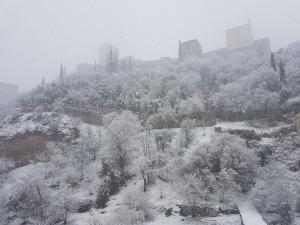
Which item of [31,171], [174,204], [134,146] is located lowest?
[174,204]

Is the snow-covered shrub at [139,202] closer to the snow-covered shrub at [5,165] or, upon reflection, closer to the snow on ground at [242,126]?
the snow on ground at [242,126]

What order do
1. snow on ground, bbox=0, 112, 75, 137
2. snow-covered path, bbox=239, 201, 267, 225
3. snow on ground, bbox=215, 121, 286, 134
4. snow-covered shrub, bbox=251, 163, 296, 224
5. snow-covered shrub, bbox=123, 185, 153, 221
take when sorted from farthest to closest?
1. snow on ground, bbox=0, 112, 75, 137
2. snow on ground, bbox=215, 121, 286, 134
3. snow-covered shrub, bbox=123, 185, 153, 221
4. snow-covered shrub, bbox=251, 163, 296, 224
5. snow-covered path, bbox=239, 201, 267, 225

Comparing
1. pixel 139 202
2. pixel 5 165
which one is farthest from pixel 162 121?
pixel 5 165

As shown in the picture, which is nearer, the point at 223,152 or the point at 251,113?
the point at 223,152

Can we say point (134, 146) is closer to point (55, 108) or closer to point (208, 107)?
point (208, 107)

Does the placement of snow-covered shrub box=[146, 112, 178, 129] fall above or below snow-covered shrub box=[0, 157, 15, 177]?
above

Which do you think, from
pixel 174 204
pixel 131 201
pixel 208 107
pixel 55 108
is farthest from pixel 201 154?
pixel 55 108

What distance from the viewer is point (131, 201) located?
34.2m

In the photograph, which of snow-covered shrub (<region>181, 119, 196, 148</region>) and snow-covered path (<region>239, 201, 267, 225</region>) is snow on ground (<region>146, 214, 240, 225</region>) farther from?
snow-covered shrub (<region>181, 119, 196, 148</region>)

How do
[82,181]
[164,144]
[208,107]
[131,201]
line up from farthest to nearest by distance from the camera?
1. [208,107]
2. [164,144]
3. [82,181]
4. [131,201]

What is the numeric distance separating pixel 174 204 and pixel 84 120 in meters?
28.7

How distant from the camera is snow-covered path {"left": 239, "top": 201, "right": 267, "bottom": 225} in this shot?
28.2 metres

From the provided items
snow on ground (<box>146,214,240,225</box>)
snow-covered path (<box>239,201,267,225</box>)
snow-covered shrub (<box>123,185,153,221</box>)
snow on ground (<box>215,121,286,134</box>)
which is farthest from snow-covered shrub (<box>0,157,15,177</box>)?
snow-covered path (<box>239,201,267,225</box>)

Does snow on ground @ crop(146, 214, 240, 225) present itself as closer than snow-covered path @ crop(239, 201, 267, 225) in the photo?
No
